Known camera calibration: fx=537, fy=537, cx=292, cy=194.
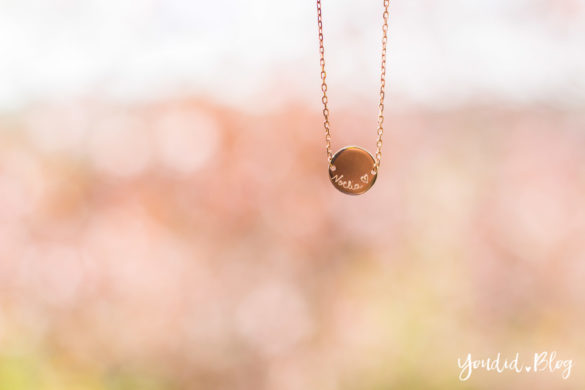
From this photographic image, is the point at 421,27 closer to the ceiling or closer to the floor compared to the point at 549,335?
closer to the ceiling

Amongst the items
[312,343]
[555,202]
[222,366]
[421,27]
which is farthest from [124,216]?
[555,202]

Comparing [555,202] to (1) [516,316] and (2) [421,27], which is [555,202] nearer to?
(1) [516,316]

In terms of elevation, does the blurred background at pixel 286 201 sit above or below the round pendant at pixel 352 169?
above

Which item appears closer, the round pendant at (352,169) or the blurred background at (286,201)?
the round pendant at (352,169)

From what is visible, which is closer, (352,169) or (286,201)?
(352,169)
